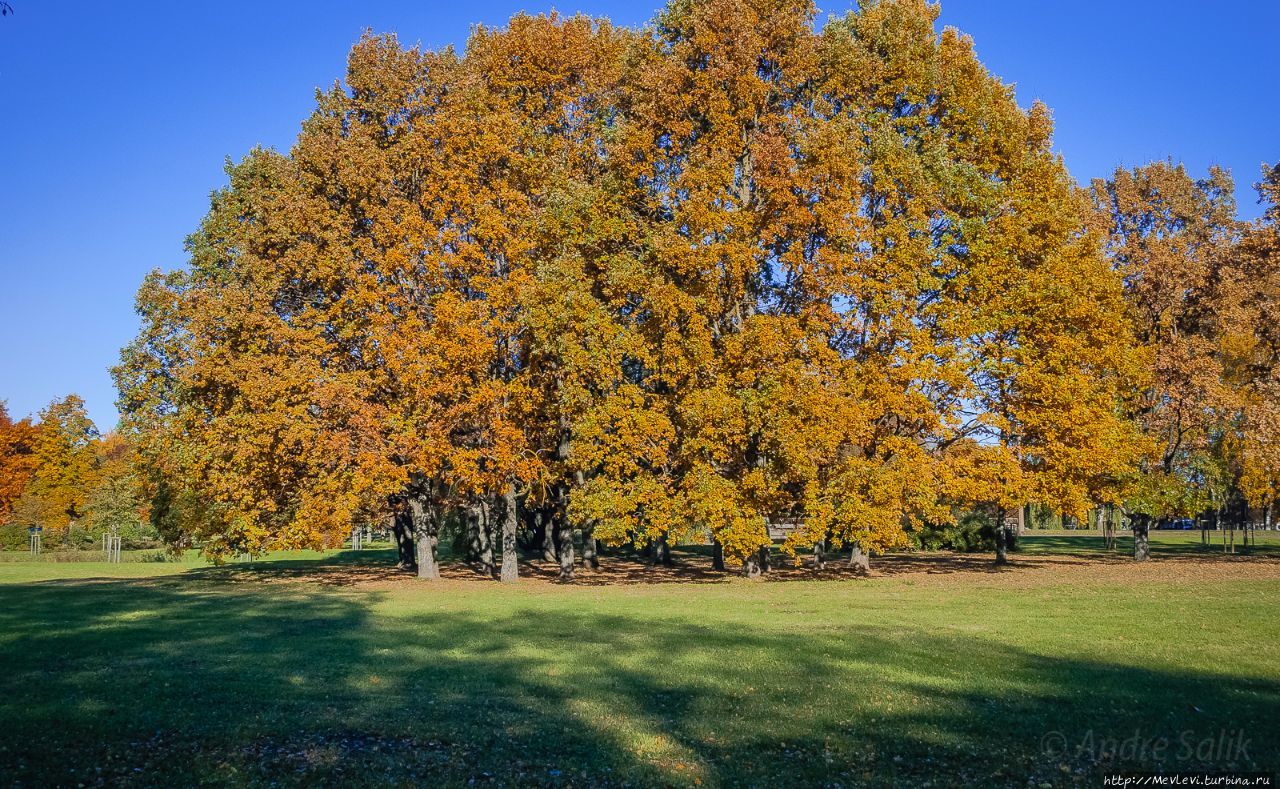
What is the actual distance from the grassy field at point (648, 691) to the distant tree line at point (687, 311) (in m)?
8.52

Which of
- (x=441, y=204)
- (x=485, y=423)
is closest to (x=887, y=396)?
(x=485, y=423)

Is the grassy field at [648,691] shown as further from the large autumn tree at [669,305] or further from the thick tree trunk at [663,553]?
the thick tree trunk at [663,553]

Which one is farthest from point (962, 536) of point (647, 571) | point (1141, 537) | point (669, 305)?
point (669, 305)

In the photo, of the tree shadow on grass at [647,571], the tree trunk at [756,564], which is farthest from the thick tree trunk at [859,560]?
the tree trunk at [756,564]

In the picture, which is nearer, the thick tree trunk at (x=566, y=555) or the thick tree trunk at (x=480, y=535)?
the thick tree trunk at (x=566, y=555)

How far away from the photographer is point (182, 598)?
28.4m

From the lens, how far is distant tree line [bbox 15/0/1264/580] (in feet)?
107

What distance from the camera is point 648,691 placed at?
12.8 metres

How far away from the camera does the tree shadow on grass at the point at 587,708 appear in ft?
29.4

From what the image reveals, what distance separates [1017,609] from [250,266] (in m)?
32.6

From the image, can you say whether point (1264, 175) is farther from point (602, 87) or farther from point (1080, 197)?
point (602, 87)

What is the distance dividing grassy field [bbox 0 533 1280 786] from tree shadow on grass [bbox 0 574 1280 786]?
5 centimetres

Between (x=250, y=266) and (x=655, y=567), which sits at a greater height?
(x=250, y=266)

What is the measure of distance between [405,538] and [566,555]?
14316 mm
